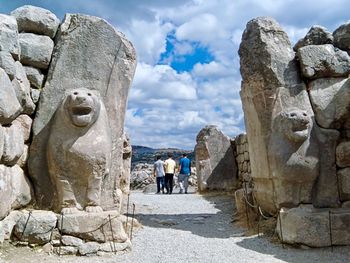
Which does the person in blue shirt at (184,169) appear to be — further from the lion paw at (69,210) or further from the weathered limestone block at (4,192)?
the weathered limestone block at (4,192)

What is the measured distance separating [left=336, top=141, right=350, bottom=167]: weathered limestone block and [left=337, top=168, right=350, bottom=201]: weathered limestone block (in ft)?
0.28

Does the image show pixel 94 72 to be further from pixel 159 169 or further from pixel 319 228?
pixel 159 169

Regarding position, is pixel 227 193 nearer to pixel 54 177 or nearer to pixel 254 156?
pixel 254 156

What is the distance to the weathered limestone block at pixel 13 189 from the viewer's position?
4266mm

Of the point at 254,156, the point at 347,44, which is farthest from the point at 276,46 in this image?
the point at 254,156

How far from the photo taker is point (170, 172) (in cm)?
1330

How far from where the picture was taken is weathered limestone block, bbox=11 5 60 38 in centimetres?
543

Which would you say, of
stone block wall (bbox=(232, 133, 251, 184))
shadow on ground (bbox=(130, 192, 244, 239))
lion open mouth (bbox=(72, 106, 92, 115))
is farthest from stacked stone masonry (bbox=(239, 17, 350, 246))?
stone block wall (bbox=(232, 133, 251, 184))

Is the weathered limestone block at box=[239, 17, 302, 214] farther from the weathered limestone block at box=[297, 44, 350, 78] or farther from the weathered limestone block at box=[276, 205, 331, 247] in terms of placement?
the weathered limestone block at box=[276, 205, 331, 247]

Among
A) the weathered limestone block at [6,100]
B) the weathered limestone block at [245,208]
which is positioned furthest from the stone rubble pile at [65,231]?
the weathered limestone block at [245,208]

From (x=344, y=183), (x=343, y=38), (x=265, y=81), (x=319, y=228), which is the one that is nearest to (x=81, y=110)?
(x=265, y=81)

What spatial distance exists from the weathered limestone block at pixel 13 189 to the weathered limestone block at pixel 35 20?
184 cm

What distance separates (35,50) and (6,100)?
1486 mm

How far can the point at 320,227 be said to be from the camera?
5246mm
